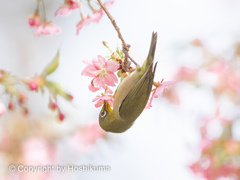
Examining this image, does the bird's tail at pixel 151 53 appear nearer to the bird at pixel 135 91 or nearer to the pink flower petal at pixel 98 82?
the bird at pixel 135 91

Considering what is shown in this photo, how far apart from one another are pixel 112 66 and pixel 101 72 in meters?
0.03

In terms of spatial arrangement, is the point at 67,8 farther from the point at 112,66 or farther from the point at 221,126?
the point at 221,126

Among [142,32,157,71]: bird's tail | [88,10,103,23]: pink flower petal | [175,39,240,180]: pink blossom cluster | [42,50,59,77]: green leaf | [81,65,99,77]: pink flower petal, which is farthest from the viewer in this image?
[175,39,240,180]: pink blossom cluster

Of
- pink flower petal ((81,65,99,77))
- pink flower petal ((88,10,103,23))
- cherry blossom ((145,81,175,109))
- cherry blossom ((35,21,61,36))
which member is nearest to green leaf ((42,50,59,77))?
cherry blossom ((35,21,61,36))

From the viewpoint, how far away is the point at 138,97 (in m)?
0.72

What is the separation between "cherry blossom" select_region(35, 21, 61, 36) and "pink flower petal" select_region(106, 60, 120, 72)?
23.9 inches

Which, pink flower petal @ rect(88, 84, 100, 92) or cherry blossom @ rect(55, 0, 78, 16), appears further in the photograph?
cherry blossom @ rect(55, 0, 78, 16)

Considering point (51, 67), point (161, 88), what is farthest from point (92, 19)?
point (161, 88)

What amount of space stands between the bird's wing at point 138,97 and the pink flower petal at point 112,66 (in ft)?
0.20

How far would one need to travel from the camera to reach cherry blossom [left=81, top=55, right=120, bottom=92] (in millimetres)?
757

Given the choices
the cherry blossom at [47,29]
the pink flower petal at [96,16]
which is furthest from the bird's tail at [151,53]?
the cherry blossom at [47,29]

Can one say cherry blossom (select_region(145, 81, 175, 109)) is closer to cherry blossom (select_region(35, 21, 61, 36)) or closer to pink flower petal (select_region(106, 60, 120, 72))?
pink flower petal (select_region(106, 60, 120, 72))

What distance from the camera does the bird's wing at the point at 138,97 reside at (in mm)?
714

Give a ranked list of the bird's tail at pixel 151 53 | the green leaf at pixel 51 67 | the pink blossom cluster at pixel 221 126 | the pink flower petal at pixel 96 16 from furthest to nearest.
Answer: the pink blossom cluster at pixel 221 126, the green leaf at pixel 51 67, the pink flower petal at pixel 96 16, the bird's tail at pixel 151 53
